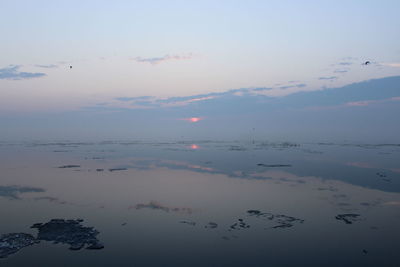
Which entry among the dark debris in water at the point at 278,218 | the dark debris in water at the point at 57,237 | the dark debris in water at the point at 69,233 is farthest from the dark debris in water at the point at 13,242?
the dark debris in water at the point at 278,218

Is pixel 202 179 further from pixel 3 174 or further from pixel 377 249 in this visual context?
pixel 3 174

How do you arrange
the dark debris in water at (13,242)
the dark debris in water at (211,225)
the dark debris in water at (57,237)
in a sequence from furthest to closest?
the dark debris in water at (211,225) < the dark debris in water at (57,237) < the dark debris in water at (13,242)

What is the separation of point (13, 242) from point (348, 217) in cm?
1429

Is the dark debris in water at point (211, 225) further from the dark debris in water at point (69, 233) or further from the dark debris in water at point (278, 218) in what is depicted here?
the dark debris in water at point (69, 233)

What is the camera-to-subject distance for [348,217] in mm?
14867

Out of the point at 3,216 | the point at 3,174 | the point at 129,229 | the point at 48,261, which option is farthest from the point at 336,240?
the point at 3,174

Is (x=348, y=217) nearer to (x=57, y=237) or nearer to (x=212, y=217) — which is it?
(x=212, y=217)

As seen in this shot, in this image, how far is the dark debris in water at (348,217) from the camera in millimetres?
14363

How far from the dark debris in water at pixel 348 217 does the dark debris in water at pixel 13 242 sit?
514 inches

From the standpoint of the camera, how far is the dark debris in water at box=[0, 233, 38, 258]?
35.6 ft

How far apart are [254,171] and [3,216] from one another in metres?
21.6

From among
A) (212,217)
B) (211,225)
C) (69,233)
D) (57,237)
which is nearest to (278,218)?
(212,217)

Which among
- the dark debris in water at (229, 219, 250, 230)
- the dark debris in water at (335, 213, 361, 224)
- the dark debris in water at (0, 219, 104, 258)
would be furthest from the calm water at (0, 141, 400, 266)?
the dark debris in water at (0, 219, 104, 258)

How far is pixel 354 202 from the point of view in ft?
58.6
